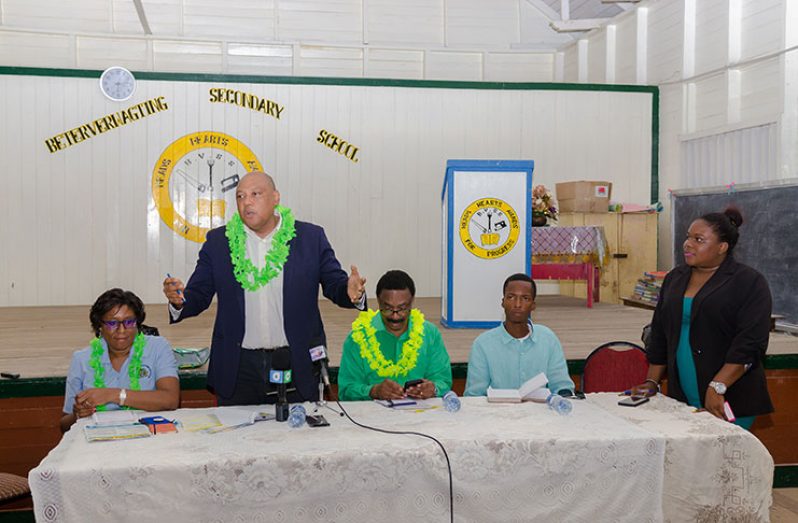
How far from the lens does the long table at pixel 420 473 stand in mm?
2055

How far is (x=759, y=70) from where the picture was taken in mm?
7121

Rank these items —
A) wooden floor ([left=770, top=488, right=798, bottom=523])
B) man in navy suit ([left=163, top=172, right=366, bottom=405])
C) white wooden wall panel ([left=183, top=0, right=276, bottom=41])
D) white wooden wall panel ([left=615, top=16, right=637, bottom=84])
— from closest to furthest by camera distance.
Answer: man in navy suit ([left=163, top=172, right=366, bottom=405])
wooden floor ([left=770, top=488, right=798, bottom=523])
white wooden wall panel ([left=615, top=16, right=637, bottom=84])
white wooden wall panel ([left=183, top=0, right=276, bottom=41])

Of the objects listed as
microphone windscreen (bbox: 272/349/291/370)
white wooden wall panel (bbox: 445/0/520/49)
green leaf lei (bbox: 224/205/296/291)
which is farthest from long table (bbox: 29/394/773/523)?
white wooden wall panel (bbox: 445/0/520/49)

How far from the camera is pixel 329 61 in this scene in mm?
10727

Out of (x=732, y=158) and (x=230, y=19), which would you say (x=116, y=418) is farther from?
(x=230, y=19)

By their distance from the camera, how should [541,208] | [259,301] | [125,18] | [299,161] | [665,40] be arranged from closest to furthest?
1. [259,301]
2. [541,208]
3. [299,161]
4. [665,40]
5. [125,18]

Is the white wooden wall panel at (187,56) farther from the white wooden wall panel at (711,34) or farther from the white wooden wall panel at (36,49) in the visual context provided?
the white wooden wall panel at (711,34)

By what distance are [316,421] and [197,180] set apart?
5.95 metres

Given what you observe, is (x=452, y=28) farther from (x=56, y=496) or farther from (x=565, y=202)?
(x=56, y=496)

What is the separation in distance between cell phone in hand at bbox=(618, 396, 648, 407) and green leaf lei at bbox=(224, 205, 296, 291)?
1.34m

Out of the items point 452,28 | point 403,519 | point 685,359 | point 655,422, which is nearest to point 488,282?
point 685,359

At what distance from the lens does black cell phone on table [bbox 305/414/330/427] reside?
244 centimetres

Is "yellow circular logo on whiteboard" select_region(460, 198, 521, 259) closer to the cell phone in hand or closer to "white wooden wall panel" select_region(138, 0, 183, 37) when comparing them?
the cell phone in hand

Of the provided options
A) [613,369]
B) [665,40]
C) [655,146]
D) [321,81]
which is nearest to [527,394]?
[613,369]
